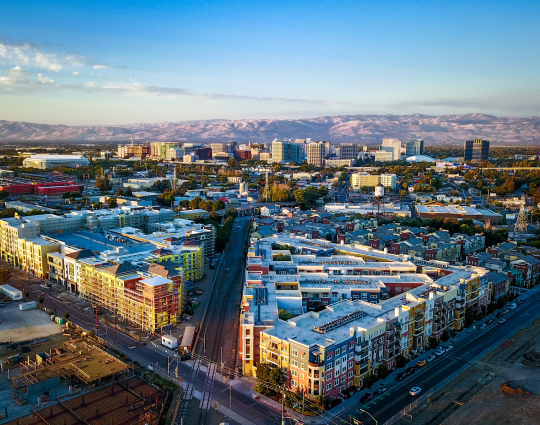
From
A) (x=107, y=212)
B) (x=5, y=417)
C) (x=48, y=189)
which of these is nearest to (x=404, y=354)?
(x=5, y=417)

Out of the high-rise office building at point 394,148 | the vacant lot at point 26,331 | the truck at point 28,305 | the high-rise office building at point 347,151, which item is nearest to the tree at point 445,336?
the vacant lot at point 26,331

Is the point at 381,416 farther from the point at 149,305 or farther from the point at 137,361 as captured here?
the point at 149,305

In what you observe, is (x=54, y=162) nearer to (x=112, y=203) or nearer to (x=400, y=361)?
(x=112, y=203)

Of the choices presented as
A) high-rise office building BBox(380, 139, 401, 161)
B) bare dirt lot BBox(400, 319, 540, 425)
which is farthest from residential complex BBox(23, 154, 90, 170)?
bare dirt lot BBox(400, 319, 540, 425)

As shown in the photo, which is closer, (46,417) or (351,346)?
(46,417)

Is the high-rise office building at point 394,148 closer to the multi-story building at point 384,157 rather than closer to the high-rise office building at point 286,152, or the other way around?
the multi-story building at point 384,157

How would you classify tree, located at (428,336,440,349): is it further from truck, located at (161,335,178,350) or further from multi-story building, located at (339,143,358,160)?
multi-story building, located at (339,143,358,160)

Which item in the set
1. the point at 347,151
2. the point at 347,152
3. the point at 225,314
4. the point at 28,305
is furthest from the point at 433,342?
the point at 347,152
